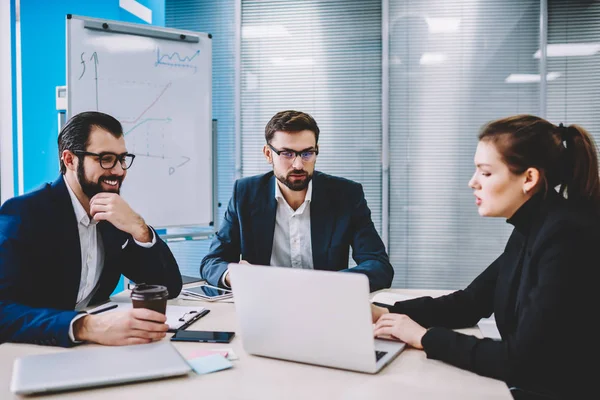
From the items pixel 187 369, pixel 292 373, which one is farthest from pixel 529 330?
pixel 187 369

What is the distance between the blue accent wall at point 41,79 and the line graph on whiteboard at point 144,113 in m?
0.46

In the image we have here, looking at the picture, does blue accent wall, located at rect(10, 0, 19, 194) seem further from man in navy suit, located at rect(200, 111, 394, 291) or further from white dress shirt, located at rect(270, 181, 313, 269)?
white dress shirt, located at rect(270, 181, 313, 269)

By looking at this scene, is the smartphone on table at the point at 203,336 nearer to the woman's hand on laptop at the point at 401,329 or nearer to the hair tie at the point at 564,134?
the woman's hand on laptop at the point at 401,329

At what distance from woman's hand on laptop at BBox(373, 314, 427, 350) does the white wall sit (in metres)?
2.39

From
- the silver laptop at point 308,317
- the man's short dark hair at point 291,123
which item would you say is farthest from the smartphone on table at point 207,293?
the man's short dark hair at point 291,123

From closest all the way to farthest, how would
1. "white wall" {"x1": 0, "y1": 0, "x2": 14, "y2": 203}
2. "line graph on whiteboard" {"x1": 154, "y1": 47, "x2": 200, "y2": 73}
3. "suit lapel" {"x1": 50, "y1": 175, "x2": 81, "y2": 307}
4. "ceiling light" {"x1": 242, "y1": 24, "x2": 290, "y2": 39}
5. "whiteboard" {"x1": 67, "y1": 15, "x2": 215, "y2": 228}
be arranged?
"suit lapel" {"x1": 50, "y1": 175, "x2": 81, "y2": 307} → "whiteboard" {"x1": 67, "y1": 15, "x2": 215, "y2": 228} → "white wall" {"x1": 0, "y1": 0, "x2": 14, "y2": 203} → "line graph on whiteboard" {"x1": 154, "y1": 47, "x2": 200, "y2": 73} → "ceiling light" {"x1": 242, "y1": 24, "x2": 290, "y2": 39}

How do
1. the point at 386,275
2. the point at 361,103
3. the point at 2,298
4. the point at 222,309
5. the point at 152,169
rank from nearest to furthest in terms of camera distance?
the point at 2,298, the point at 222,309, the point at 386,275, the point at 152,169, the point at 361,103

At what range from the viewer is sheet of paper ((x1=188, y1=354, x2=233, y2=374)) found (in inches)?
45.1

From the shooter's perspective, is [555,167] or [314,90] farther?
[314,90]

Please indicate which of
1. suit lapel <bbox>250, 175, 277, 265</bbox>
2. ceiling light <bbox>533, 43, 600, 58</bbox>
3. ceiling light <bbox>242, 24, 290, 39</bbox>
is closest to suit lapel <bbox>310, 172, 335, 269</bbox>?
suit lapel <bbox>250, 175, 277, 265</bbox>

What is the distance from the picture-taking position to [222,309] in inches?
65.7

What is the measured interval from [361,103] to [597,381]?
292 centimetres

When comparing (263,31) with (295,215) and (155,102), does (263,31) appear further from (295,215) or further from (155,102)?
(295,215)

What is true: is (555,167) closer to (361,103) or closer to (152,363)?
(152,363)
